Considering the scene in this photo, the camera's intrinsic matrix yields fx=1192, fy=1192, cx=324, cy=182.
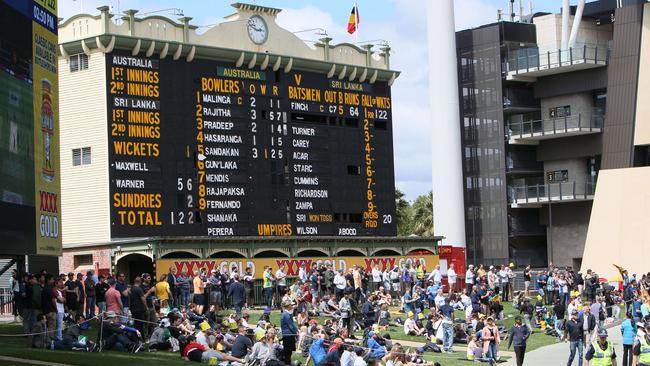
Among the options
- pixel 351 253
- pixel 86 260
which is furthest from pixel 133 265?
pixel 351 253

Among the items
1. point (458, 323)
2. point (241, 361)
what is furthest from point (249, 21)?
point (241, 361)

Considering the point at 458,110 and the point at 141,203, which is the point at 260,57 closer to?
the point at 141,203

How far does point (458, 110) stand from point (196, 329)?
39026 mm

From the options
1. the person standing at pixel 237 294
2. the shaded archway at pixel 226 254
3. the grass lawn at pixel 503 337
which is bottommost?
the grass lawn at pixel 503 337

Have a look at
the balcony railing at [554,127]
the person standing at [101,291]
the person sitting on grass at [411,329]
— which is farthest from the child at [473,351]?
the balcony railing at [554,127]

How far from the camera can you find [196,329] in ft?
109

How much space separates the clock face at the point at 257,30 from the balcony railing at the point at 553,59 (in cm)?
2581

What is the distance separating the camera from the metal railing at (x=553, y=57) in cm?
6869

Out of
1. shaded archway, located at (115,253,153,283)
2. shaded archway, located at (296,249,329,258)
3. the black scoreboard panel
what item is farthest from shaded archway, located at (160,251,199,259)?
shaded archway, located at (296,249,329,258)

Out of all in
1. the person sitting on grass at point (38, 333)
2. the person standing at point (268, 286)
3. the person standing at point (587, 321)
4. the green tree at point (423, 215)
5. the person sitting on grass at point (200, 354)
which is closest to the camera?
Result: the person sitting on grass at point (38, 333)

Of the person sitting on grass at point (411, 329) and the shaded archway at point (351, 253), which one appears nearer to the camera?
the person sitting on grass at point (411, 329)

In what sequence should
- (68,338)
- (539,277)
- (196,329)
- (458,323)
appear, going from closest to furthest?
(68,338), (196,329), (458,323), (539,277)

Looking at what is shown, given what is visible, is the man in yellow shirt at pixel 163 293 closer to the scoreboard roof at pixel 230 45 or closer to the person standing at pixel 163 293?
the person standing at pixel 163 293

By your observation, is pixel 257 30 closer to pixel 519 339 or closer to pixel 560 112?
pixel 519 339
